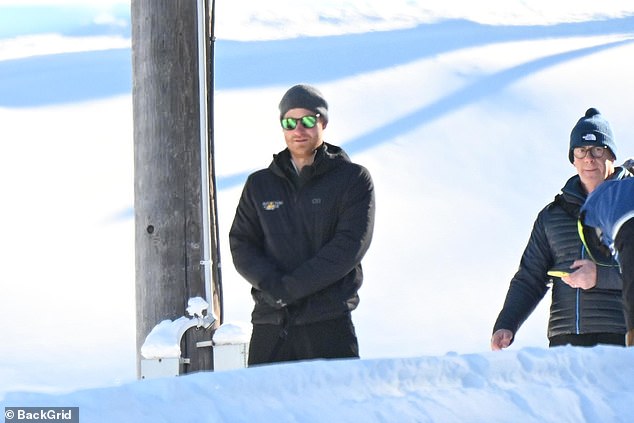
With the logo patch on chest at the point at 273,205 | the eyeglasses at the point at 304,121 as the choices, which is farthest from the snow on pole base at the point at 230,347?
the eyeglasses at the point at 304,121

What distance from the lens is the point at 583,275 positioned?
5.28 metres

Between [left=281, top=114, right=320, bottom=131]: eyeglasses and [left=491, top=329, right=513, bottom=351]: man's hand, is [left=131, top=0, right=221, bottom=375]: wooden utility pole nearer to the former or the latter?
[left=281, top=114, right=320, bottom=131]: eyeglasses

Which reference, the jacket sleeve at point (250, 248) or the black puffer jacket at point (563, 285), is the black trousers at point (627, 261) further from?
the jacket sleeve at point (250, 248)

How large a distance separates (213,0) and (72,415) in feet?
11.6

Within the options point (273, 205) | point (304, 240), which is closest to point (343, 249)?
point (304, 240)

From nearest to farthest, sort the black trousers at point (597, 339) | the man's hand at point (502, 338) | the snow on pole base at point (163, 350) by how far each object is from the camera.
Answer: the black trousers at point (597, 339) → the man's hand at point (502, 338) → the snow on pole base at point (163, 350)

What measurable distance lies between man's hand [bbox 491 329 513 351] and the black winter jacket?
0.60 m

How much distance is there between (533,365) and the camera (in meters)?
3.38

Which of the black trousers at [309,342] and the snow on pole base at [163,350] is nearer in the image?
the black trousers at [309,342]

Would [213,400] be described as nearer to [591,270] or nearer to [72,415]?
[72,415]

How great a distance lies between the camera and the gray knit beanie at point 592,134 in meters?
5.40

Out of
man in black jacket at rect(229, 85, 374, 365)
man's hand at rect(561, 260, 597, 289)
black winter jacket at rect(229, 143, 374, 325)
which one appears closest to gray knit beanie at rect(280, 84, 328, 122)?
man in black jacket at rect(229, 85, 374, 365)

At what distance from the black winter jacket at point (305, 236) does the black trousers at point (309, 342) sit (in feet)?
0.12

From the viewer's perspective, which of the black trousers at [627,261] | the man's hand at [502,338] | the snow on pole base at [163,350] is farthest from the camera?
the snow on pole base at [163,350]
